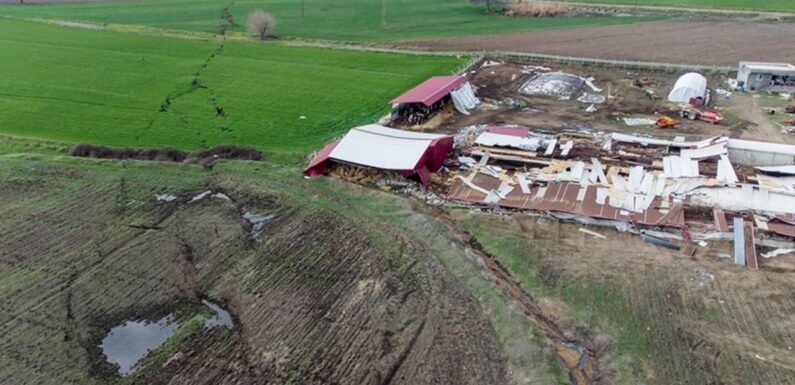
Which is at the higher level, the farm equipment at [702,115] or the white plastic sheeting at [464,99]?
the white plastic sheeting at [464,99]

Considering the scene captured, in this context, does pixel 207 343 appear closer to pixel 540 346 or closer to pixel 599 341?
pixel 540 346

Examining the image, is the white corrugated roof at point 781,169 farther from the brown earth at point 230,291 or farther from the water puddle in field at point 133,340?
the water puddle in field at point 133,340

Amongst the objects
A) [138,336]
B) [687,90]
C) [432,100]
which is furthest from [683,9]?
[138,336]

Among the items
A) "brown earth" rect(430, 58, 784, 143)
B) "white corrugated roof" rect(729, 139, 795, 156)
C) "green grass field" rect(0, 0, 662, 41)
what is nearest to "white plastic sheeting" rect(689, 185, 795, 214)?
"white corrugated roof" rect(729, 139, 795, 156)

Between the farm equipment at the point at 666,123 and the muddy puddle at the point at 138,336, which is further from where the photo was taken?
the farm equipment at the point at 666,123

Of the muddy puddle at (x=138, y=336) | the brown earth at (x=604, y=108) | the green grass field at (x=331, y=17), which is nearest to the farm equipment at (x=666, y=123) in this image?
the brown earth at (x=604, y=108)

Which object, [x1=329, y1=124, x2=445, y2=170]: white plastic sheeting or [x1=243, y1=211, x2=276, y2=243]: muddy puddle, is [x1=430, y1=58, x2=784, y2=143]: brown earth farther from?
[x1=243, y1=211, x2=276, y2=243]: muddy puddle

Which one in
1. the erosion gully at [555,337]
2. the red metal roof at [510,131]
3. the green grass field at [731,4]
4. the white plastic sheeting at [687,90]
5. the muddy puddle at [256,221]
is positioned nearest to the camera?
the erosion gully at [555,337]
